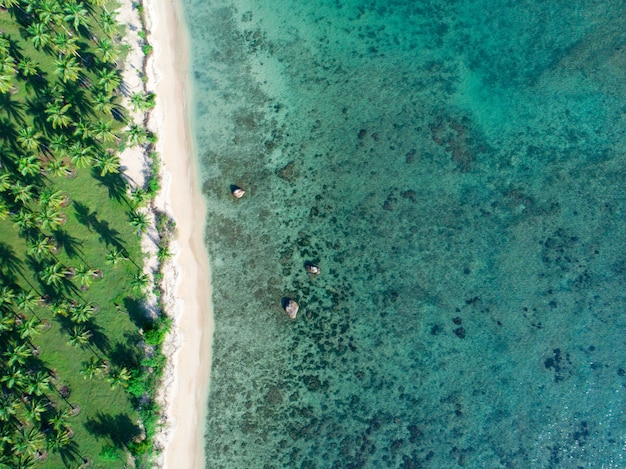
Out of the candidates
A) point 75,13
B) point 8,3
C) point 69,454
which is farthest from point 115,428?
point 8,3

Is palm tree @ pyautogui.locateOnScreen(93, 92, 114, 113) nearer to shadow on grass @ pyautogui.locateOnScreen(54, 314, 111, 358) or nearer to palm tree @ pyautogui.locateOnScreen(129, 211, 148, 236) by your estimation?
palm tree @ pyautogui.locateOnScreen(129, 211, 148, 236)

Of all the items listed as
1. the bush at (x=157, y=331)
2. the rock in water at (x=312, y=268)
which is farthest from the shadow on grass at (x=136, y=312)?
the rock in water at (x=312, y=268)

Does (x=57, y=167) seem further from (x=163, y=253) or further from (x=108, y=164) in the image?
(x=163, y=253)

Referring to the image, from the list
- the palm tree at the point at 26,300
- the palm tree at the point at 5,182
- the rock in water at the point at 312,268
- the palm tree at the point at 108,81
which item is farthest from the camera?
the rock in water at the point at 312,268

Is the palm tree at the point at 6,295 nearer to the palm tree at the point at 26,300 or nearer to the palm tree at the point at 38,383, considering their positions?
the palm tree at the point at 26,300

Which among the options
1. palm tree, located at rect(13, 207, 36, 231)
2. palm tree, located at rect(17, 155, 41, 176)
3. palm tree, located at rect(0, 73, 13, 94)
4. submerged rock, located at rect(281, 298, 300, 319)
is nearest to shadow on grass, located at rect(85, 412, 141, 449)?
submerged rock, located at rect(281, 298, 300, 319)

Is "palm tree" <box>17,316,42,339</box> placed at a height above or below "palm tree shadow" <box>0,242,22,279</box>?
below

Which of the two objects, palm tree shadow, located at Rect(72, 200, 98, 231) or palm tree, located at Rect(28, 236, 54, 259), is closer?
palm tree, located at Rect(28, 236, 54, 259)
